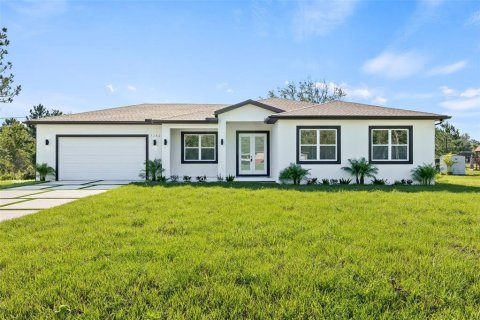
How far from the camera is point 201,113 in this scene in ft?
49.5

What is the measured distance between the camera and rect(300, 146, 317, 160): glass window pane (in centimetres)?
1236

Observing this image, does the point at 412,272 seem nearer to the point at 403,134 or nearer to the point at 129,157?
the point at 403,134

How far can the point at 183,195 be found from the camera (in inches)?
314

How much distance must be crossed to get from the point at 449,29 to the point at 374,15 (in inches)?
158

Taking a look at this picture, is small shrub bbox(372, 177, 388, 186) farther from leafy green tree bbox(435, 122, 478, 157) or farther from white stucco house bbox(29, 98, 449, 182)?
leafy green tree bbox(435, 122, 478, 157)

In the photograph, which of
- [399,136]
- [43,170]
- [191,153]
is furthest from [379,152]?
[43,170]

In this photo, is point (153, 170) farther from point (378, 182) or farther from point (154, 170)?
point (378, 182)

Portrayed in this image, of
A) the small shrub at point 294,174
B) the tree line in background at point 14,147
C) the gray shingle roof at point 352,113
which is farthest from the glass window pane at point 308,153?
the tree line in background at point 14,147

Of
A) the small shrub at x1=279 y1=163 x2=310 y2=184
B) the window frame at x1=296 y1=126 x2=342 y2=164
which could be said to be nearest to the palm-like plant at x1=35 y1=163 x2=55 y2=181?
the small shrub at x1=279 y1=163 x2=310 y2=184

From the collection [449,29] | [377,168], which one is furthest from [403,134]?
[449,29]

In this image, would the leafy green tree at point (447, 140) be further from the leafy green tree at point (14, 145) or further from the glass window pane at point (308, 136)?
the leafy green tree at point (14, 145)

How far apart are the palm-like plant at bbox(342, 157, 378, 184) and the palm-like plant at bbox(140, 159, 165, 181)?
886 centimetres

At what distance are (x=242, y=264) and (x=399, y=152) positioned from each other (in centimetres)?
1191

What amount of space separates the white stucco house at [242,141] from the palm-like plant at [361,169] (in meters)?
0.27
